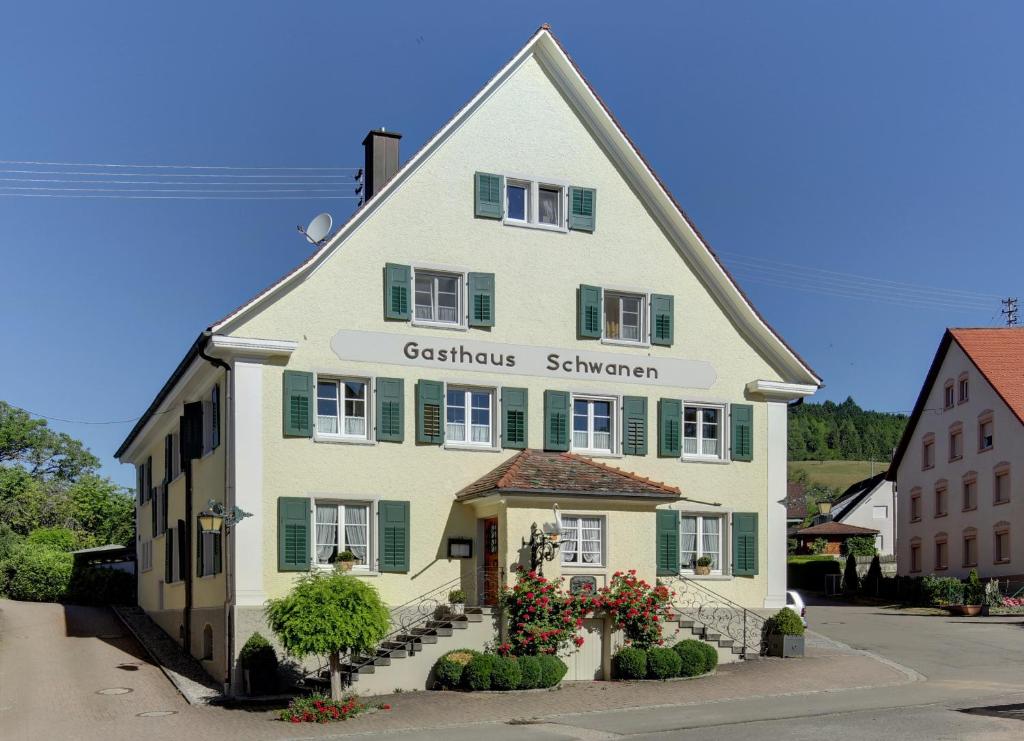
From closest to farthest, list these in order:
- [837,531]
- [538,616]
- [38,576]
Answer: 1. [538,616]
2. [38,576]
3. [837,531]

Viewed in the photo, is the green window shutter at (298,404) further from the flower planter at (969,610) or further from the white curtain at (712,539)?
the flower planter at (969,610)

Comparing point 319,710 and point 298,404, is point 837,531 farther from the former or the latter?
point 319,710

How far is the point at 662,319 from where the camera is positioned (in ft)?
98.4

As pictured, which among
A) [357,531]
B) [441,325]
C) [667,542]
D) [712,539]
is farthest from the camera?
[712,539]

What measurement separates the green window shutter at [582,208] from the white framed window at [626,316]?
68.1 inches

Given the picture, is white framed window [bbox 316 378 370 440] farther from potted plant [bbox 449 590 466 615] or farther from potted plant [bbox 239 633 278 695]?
potted plant [bbox 239 633 278 695]

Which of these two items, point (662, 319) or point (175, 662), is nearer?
point (175, 662)

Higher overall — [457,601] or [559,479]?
[559,479]

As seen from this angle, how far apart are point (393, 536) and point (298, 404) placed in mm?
3367

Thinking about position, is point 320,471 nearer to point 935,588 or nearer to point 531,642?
point 531,642

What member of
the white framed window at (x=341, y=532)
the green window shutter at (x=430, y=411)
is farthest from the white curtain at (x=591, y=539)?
the white framed window at (x=341, y=532)

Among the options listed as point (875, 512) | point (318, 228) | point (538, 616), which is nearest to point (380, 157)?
point (318, 228)

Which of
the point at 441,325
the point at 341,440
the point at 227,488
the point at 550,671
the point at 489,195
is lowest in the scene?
the point at 550,671

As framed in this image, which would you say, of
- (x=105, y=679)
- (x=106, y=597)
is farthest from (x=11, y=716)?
(x=106, y=597)
